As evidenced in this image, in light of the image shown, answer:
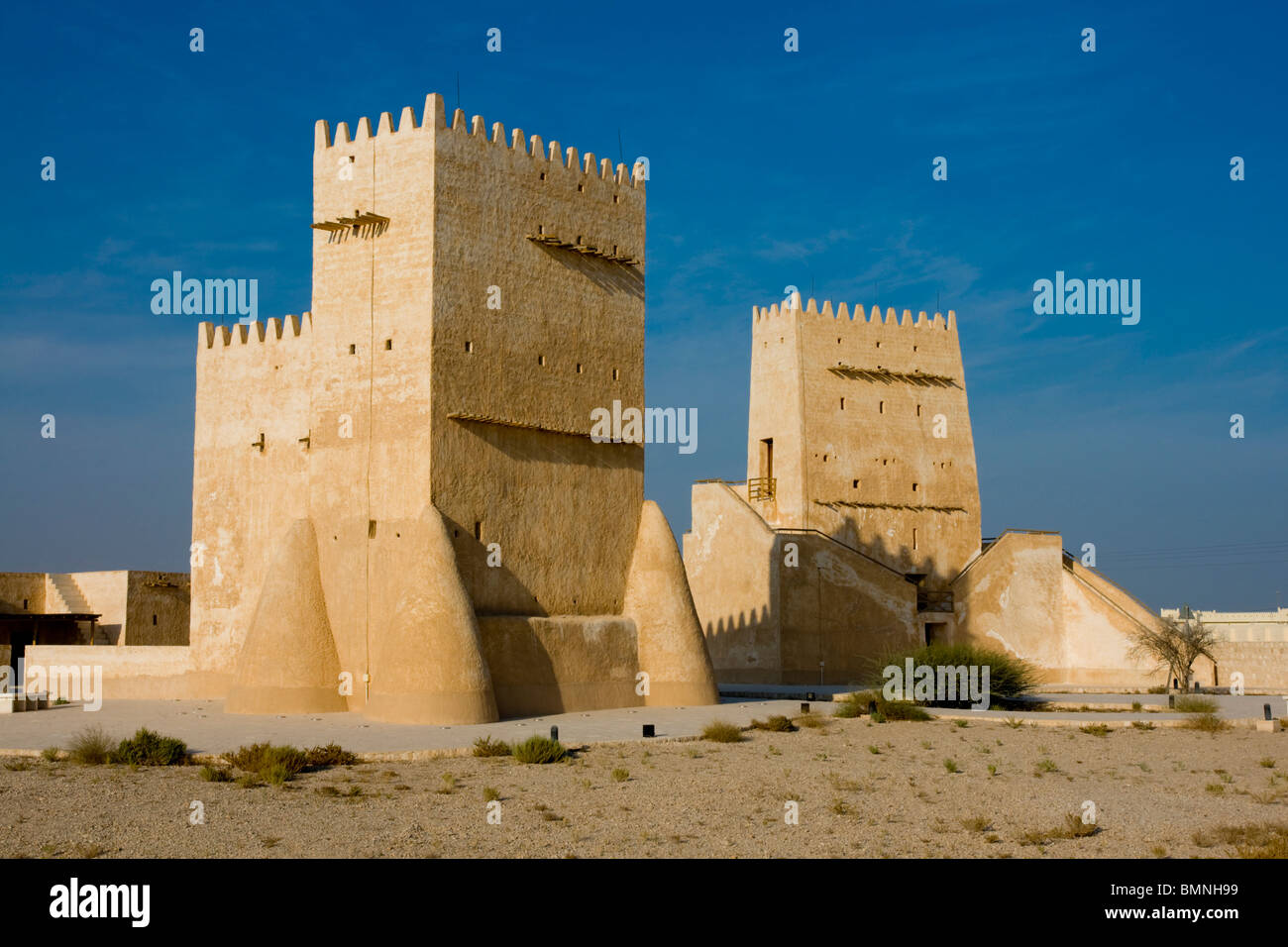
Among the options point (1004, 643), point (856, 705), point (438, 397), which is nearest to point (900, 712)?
point (856, 705)

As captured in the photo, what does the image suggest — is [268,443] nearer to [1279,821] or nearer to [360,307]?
[360,307]

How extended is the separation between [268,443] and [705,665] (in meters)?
9.24

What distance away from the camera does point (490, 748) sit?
582 inches

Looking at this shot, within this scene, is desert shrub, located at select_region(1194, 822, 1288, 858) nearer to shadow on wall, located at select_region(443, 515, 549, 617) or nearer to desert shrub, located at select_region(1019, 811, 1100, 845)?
desert shrub, located at select_region(1019, 811, 1100, 845)

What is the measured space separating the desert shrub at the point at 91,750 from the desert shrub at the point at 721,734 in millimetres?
7598

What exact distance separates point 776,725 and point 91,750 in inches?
371

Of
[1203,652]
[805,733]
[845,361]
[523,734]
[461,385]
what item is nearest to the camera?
[523,734]

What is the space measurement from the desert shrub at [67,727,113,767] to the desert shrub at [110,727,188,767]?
0.13 m

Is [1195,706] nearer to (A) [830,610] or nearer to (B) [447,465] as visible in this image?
(A) [830,610]

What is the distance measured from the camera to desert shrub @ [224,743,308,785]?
493 inches

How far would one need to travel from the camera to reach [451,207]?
20.0 m

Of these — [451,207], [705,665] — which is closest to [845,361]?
[705,665]
